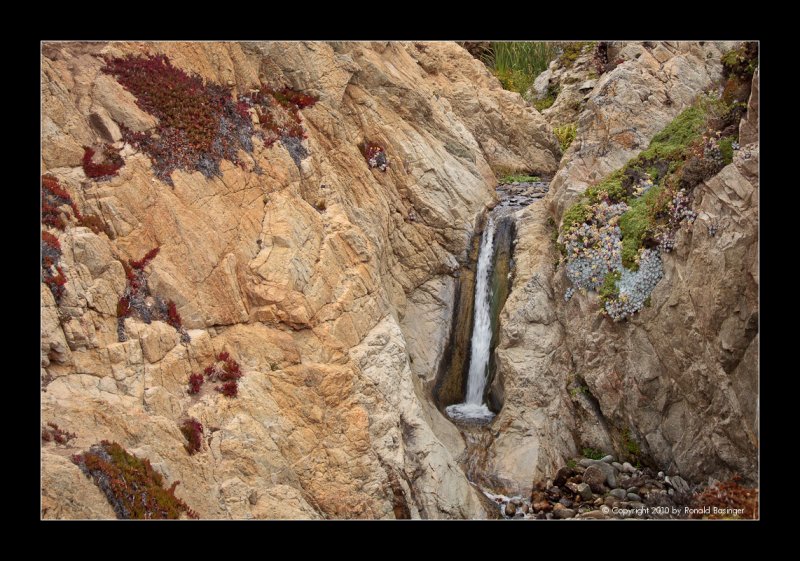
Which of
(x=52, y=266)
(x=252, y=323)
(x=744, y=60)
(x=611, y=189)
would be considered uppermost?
(x=744, y=60)

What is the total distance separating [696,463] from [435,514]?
587 centimetres

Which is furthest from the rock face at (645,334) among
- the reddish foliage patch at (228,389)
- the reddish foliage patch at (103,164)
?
the reddish foliage patch at (103,164)

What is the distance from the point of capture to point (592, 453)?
16344mm

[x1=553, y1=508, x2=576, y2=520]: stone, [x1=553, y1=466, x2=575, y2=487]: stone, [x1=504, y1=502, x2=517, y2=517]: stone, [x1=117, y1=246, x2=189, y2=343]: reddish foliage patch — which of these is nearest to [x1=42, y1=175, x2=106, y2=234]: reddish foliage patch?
[x1=117, y1=246, x2=189, y2=343]: reddish foliage patch

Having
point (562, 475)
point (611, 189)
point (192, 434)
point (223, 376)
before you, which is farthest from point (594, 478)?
point (192, 434)

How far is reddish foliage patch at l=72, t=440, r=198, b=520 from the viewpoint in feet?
32.3

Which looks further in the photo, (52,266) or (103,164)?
(103,164)

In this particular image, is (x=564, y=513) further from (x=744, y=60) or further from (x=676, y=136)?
(x=744, y=60)

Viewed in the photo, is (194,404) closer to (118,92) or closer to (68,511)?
(68,511)

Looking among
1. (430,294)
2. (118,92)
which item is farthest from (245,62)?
(430,294)

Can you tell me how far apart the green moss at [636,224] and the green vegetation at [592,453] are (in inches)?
183

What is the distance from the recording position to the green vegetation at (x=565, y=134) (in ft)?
85.9

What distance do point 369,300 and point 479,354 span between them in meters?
4.70

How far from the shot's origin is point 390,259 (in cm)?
1878
